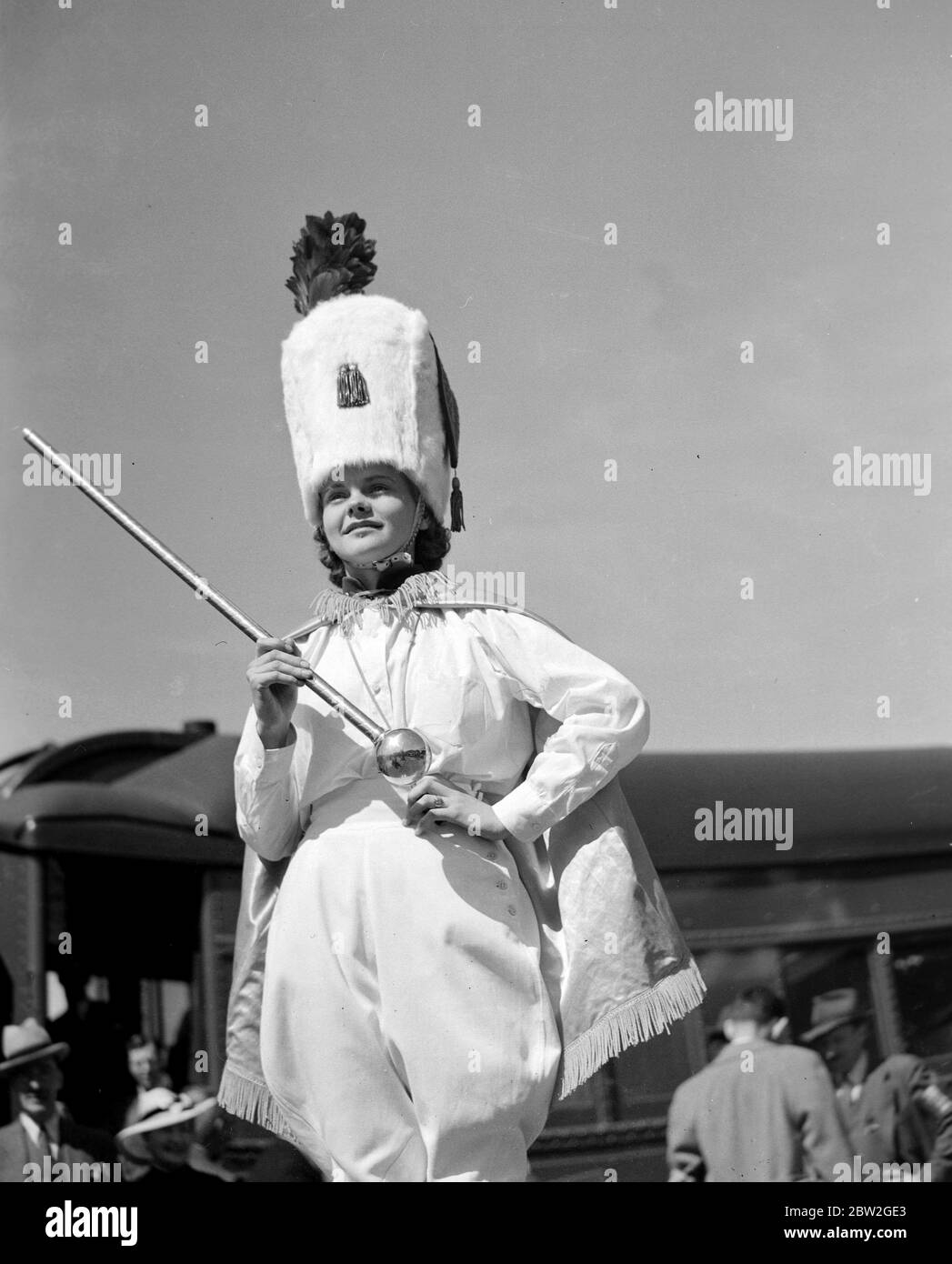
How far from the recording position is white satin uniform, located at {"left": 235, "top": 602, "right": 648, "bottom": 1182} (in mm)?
2785

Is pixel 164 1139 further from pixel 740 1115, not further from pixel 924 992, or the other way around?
pixel 924 992

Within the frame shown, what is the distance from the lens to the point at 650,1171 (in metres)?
3.60

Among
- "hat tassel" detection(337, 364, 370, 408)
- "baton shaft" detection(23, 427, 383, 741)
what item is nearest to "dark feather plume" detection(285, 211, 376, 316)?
"hat tassel" detection(337, 364, 370, 408)

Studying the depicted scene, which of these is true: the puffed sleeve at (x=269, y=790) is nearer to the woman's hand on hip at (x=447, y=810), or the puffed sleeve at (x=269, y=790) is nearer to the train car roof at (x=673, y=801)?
the woman's hand on hip at (x=447, y=810)

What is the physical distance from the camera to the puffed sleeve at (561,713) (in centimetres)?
289

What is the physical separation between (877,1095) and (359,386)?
6.02 ft

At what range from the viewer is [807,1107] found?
3475 millimetres

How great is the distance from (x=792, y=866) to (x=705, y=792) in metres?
0.26

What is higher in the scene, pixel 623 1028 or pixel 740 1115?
pixel 623 1028

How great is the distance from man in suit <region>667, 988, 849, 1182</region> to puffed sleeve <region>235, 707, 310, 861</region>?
3.49 ft

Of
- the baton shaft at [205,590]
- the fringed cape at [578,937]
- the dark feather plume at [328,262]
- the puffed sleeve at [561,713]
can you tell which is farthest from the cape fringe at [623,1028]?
the dark feather plume at [328,262]

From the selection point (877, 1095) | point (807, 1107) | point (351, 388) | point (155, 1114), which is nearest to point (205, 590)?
point (351, 388)
